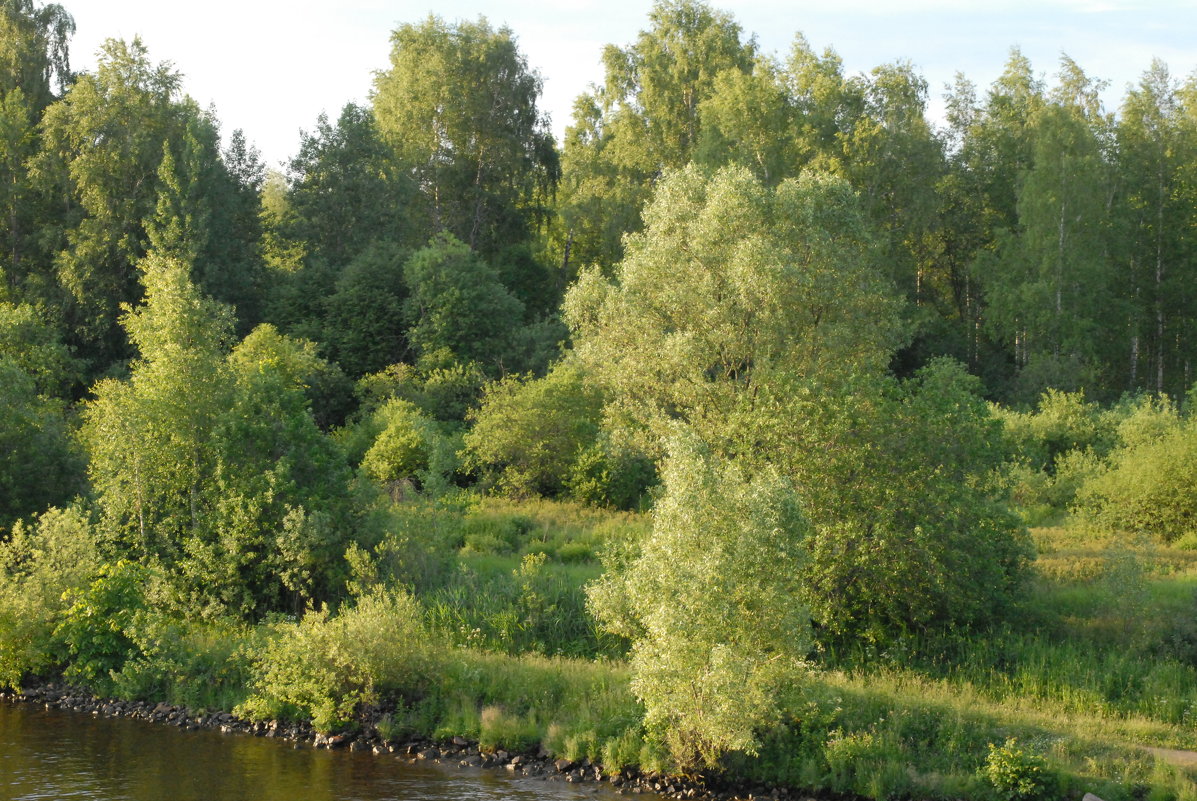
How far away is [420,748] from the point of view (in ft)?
68.4

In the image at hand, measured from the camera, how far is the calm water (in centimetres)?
1827

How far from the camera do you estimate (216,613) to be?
25.5 metres

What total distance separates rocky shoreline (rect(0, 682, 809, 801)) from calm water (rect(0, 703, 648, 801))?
318 millimetres

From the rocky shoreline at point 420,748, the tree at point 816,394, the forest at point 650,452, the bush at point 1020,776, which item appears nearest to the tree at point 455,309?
the forest at point 650,452

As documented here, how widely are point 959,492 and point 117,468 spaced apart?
20442mm

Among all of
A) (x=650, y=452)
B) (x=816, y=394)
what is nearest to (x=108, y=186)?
(x=650, y=452)

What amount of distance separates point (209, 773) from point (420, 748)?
12.6 ft

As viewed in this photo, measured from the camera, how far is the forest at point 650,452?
19.0m

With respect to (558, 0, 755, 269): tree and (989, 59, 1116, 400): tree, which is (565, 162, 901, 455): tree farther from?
(558, 0, 755, 269): tree

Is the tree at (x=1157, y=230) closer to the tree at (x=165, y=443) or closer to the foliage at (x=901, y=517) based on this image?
the foliage at (x=901, y=517)

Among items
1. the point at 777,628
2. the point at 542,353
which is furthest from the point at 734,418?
the point at 542,353

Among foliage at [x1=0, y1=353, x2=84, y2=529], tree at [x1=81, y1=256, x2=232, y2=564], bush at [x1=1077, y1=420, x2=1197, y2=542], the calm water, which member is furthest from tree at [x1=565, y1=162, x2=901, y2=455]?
foliage at [x1=0, y1=353, x2=84, y2=529]

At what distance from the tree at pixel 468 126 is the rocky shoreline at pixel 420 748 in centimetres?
4423

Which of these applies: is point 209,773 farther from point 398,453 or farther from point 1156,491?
point 1156,491
